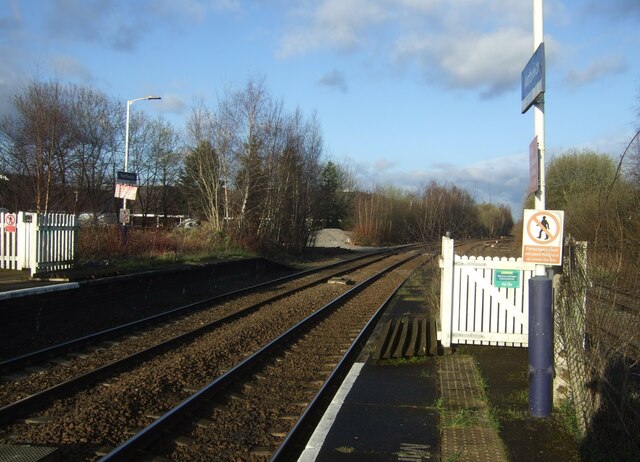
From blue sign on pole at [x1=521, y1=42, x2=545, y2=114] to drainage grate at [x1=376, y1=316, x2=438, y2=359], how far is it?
13.1ft

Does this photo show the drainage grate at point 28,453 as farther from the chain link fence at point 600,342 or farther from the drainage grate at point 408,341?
the drainage grate at point 408,341

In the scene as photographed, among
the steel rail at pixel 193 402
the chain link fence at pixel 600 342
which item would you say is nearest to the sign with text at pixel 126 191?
the steel rail at pixel 193 402

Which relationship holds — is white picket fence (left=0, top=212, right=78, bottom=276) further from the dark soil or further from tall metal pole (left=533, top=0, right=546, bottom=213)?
tall metal pole (left=533, top=0, right=546, bottom=213)

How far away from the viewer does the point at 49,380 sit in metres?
7.60

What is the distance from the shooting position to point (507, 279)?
829cm

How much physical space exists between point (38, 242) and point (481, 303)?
1059 centimetres

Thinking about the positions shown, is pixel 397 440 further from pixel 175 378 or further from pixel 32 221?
pixel 32 221

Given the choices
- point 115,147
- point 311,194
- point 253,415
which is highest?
point 115,147

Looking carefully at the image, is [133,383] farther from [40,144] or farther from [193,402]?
[40,144]

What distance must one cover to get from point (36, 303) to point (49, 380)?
372 centimetres

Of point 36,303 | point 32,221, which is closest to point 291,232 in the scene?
point 32,221

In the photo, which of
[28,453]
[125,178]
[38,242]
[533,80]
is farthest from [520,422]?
[125,178]

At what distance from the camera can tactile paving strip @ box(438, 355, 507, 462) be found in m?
4.81

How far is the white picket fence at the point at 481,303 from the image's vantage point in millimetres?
8375
